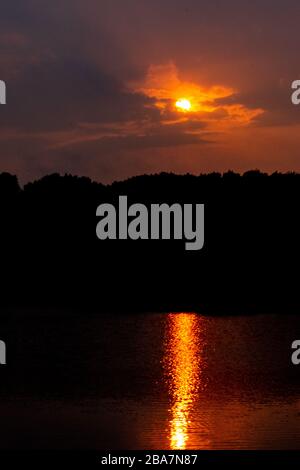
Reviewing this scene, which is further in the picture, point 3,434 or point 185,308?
point 185,308

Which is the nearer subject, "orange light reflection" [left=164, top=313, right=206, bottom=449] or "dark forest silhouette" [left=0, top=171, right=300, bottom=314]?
"orange light reflection" [left=164, top=313, right=206, bottom=449]

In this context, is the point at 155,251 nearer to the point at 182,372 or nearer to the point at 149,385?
the point at 182,372

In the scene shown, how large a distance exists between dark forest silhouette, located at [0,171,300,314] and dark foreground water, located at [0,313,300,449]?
29.3ft

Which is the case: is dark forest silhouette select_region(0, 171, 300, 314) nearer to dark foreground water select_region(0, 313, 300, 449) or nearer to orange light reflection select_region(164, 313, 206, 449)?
orange light reflection select_region(164, 313, 206, 449)

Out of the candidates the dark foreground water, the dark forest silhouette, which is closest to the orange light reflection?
the dark foreground water

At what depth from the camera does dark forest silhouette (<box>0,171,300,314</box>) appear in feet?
145

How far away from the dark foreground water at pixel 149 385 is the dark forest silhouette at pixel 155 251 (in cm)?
893

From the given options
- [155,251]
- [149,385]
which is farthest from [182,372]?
[155,251]

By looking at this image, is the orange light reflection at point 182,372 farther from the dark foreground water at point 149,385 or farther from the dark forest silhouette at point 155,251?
the dark forest silhouette at point 155,251

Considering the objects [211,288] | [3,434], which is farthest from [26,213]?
[3,434]

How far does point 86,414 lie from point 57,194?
4511cm

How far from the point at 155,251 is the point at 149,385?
1237 inches

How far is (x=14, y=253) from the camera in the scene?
5328 centimetres
